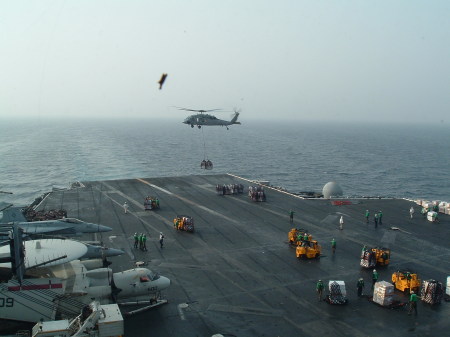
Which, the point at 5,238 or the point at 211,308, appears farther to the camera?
the point at 5,238

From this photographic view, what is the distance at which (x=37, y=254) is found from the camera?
2066 centimetres

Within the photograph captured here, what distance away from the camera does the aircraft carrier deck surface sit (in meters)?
21.5

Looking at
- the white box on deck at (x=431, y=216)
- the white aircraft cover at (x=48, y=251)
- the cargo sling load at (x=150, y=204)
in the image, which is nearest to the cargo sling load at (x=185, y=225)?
the cargo sling load at (x=150, y=204)

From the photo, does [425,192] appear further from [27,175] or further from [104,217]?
[27,175]

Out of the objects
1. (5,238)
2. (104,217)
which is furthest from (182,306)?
(104,217)

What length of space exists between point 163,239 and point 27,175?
6833 cm

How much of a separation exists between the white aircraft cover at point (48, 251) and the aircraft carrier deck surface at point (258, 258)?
14.9ft

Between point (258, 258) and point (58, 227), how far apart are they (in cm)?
1464

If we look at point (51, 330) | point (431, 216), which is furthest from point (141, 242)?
point (431, 216)

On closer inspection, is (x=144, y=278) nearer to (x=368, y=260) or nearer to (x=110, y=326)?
(x=110, y=326)

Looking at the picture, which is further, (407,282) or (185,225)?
(185,225)

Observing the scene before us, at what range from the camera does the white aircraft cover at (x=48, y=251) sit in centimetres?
2016

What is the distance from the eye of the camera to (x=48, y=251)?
21.0 meters

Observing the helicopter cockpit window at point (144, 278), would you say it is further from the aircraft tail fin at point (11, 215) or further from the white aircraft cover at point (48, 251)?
the aircraft tail fin at point (11, 215)
